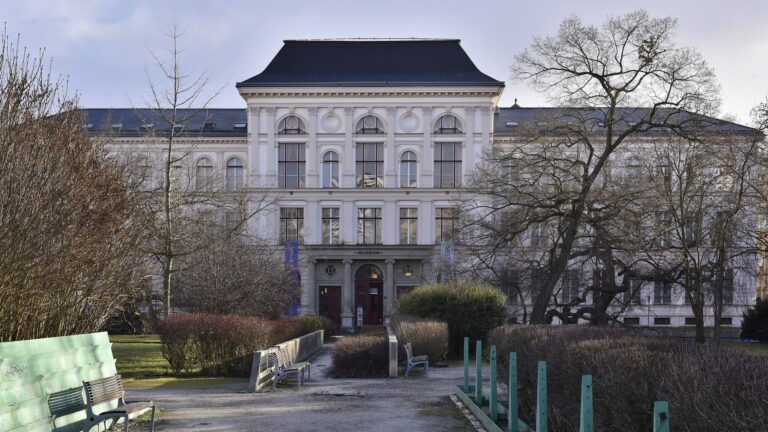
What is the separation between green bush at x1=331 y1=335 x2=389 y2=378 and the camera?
2262 cm

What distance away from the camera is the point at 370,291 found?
65188 mm

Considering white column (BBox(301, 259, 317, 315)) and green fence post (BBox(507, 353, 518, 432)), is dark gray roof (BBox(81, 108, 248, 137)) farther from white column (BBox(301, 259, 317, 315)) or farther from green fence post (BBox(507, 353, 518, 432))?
green fence post (BBox(507, 353, 518, 432))

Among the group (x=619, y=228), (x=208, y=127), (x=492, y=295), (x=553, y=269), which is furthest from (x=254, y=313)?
(x=208, y=127)

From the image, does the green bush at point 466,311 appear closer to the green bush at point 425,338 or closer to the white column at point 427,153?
the green bush at point 425,338

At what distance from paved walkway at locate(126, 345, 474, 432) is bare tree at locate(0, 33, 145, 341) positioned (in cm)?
230

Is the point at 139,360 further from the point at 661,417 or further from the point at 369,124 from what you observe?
the point at 369,124

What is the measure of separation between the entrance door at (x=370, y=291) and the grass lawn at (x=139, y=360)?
31.2 meters

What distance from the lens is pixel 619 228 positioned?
96.9ft

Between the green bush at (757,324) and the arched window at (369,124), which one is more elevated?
the arched window at (369,124)

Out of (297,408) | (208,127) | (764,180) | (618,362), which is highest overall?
(208,127)

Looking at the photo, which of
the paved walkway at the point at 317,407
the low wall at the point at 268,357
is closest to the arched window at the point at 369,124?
the low wall at the point at 268,357

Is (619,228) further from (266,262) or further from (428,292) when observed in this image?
(266,262)

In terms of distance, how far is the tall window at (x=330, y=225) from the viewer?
213ft

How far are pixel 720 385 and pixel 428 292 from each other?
77.3 ft
